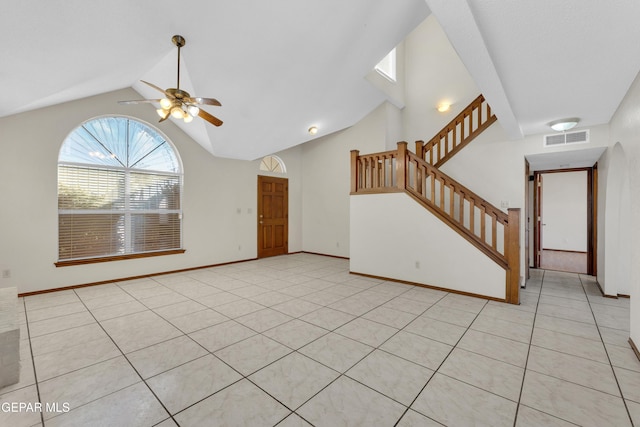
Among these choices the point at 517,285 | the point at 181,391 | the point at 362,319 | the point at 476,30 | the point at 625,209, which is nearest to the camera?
the point at 181,391

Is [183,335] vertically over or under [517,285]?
under

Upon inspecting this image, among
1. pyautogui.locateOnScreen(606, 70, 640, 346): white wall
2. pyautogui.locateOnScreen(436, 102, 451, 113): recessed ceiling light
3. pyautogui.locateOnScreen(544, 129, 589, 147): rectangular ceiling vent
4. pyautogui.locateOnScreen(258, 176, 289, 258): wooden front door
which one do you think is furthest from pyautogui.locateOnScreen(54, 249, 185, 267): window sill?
pyautogui.locateOnScreen(544, 129, 589, 147): rectangular ceiling vent

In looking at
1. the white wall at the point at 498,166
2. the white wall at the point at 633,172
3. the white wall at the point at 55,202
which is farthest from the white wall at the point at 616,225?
the white wall at the point at 55,202

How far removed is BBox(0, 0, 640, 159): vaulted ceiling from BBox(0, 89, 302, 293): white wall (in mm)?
331

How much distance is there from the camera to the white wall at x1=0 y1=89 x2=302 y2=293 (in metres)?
3.81

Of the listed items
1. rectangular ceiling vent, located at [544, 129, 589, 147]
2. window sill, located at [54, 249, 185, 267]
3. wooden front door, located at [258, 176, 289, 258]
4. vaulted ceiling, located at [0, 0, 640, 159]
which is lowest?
window sill, located at [54, 249, 185, 267]

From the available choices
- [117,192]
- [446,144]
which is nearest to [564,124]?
[446,144]

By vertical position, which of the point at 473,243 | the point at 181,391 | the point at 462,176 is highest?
the point at 462,176

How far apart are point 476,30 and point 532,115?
2.38 metres

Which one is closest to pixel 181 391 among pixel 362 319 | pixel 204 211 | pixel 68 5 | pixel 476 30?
pixel 362 319

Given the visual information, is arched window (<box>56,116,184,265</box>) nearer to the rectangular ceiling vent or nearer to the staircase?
the staircase

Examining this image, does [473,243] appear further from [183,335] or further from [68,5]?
[68,5]

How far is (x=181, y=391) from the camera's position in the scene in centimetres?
185

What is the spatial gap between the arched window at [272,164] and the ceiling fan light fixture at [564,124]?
5784 mm
